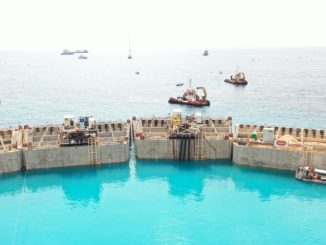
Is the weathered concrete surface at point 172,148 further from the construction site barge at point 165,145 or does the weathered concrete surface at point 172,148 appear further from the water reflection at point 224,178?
the water reflection at point 224,178

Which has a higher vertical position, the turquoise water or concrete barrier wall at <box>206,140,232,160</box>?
concrete barrier wall at <box>206,140,232,160</box>

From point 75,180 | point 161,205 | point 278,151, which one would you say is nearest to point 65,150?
point 75,180

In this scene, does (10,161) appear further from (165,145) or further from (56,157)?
(165,145)

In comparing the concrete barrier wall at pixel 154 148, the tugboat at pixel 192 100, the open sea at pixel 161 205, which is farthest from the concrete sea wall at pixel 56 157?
the tugboat at pixel 192 100

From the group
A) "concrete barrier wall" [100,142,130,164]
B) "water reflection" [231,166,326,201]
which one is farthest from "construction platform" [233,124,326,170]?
"concrete barrier wall" [100,142,130,164]

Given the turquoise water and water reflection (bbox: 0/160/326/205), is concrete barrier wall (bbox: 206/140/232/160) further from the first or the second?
the turquoise water

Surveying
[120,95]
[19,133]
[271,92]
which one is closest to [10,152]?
[19,133]
